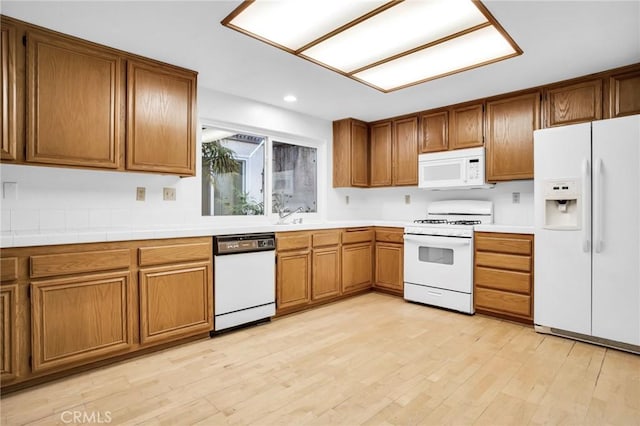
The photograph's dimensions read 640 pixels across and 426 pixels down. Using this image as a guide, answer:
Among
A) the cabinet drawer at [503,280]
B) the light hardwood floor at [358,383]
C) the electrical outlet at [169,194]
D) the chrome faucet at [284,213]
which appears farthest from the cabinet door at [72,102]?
the cabinet drawer at [503,280]

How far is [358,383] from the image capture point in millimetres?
2154

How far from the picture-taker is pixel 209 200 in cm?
354

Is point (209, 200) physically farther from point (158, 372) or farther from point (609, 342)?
point (609, 342)

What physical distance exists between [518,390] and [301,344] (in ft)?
4.95

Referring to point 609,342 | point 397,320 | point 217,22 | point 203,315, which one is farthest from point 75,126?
point 609,342

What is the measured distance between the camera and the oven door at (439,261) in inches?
141

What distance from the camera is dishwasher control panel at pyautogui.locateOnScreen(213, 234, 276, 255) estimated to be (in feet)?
9.68

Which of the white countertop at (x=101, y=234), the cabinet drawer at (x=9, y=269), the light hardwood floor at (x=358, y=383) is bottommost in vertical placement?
the light hardwood floor at (x=358, y=383)

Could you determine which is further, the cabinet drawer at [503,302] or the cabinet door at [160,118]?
the cabinet drawer at [503,302]

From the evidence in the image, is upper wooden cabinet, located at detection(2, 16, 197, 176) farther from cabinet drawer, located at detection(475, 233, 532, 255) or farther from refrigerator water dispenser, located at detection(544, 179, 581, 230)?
refrigerator water dispenser, located at detection(544, 179, 581, 230)

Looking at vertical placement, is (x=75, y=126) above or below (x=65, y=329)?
above

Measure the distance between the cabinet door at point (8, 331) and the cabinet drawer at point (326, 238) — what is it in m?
2.45

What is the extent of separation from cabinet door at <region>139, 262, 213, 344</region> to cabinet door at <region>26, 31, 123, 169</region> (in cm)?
91

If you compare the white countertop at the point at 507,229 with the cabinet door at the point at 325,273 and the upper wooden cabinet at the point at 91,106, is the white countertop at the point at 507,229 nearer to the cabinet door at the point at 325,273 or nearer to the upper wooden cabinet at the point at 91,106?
the cabinet door at the point at 325,273
